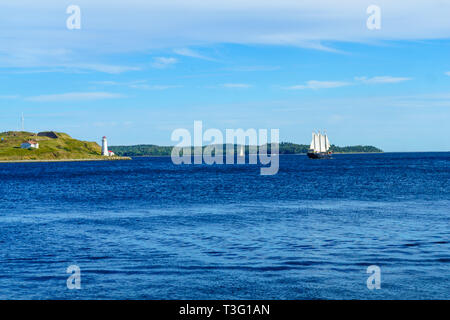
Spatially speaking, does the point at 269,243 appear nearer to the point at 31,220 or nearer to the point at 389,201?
the point at 31,220

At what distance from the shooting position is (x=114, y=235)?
37.6 metres

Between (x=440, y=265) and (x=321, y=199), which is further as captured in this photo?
(x=321, y=199)

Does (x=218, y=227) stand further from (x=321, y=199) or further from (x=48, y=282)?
(x=321, y=199)

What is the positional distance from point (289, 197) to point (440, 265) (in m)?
44.6

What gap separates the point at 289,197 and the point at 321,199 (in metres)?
5.88

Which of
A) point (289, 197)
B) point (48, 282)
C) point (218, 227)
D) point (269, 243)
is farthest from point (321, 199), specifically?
point (48, 282)

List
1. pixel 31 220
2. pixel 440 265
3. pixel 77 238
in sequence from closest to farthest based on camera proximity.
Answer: pixel 440 265 < pixel 77 238 < pixel 31 220

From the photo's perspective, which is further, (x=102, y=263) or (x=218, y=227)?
(x=218, y=227)
